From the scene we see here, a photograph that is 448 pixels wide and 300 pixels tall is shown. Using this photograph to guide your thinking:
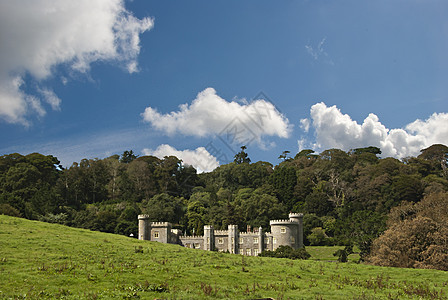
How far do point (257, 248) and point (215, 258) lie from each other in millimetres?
38414

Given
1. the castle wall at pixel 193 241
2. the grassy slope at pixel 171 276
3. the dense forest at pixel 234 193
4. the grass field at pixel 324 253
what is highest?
the dense forest at pixel 234 193

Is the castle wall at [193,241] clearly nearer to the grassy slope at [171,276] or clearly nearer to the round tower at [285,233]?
the round tower at [285,233]

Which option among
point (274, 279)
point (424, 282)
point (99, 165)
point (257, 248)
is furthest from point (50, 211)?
point (424, 282)

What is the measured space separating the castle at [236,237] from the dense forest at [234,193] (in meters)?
6.84

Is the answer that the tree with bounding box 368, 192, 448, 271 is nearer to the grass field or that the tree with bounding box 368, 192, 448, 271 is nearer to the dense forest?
the dense forest

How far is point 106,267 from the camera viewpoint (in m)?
26.3

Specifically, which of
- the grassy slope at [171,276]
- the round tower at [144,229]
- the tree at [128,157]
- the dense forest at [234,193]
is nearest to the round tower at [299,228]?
the dense forest at [234,193]

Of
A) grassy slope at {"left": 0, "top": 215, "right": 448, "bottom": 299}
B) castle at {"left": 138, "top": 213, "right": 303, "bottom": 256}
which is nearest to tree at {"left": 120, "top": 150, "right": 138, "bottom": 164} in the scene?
castle at {"left": 138, "top": 213, "right": 303, "bottom": 256}

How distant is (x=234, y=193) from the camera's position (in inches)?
4299

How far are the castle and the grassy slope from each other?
3413 cm

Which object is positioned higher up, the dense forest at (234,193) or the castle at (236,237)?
the dense forest at (234,193)

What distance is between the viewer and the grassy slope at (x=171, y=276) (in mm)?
21375

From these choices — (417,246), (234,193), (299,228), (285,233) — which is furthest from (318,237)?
(417,246)

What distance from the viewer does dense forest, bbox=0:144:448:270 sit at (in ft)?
245
